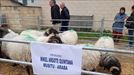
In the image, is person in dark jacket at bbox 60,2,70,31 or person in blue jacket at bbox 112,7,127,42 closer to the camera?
person in blue jacket at bbox 112,7,127,42

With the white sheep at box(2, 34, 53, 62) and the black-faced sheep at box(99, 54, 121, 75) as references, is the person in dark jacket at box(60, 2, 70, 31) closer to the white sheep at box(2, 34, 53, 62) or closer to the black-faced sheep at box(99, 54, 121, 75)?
the white sheep at box(2, 34, 53, 62)

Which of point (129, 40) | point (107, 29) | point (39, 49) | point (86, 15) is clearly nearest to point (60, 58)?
point (39, 49)

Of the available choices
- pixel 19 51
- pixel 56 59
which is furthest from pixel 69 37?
pixel 56 59

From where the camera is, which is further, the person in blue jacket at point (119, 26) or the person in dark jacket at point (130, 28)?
the person in blue jacket at point (119, 26)

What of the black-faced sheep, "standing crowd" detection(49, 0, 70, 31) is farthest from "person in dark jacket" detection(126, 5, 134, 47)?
the black-faced sheep

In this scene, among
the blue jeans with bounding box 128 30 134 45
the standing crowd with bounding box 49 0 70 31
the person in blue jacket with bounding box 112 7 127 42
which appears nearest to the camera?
the blue jeans with bounding box 128 30 134 45

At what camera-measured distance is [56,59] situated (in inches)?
164

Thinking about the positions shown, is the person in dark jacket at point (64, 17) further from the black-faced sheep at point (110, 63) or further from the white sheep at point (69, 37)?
the black-faced sheep at point (110, 63)

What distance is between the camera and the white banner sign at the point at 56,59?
13.3 feet

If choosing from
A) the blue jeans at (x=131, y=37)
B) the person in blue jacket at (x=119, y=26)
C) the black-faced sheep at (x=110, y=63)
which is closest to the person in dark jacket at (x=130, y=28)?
the blue jeans at (x=131, y=37)

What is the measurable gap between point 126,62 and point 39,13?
35.0ft

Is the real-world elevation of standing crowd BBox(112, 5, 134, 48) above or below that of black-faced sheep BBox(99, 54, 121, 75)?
above

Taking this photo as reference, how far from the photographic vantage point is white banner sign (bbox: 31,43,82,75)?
4051 mm

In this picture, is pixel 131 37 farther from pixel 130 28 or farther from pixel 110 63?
pixel 110 63
